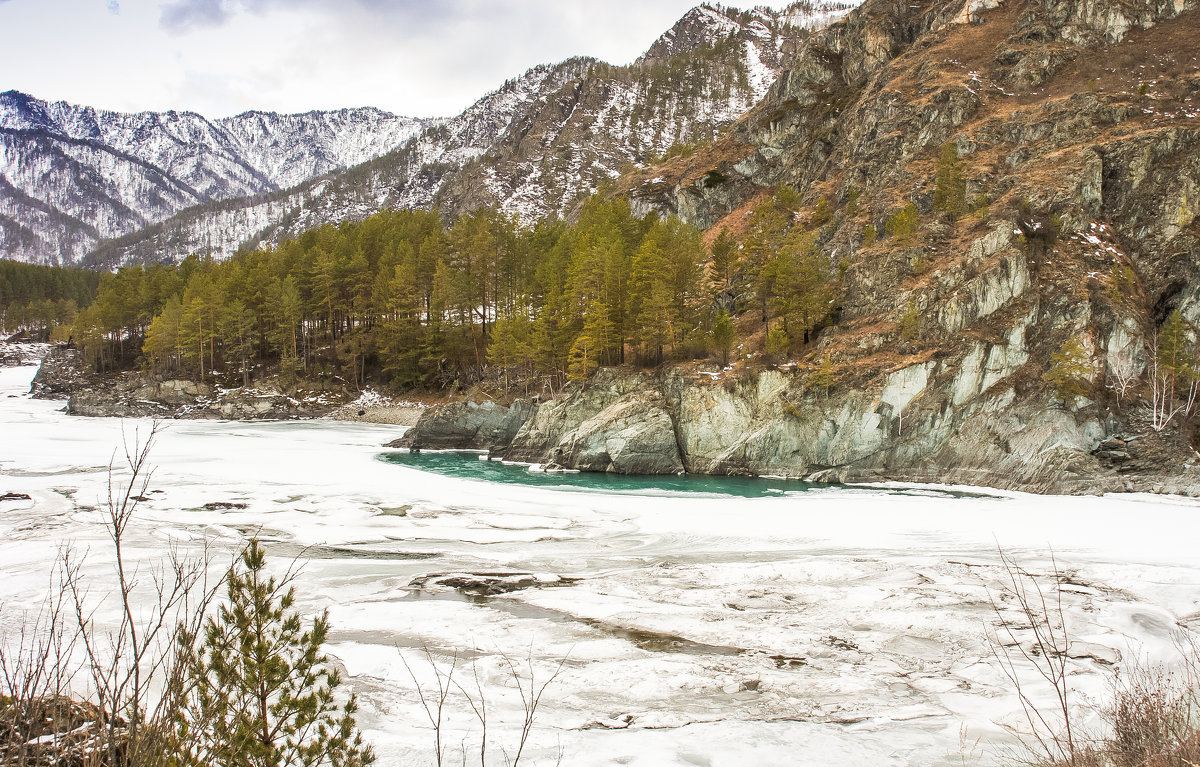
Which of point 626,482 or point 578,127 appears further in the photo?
point 578,127

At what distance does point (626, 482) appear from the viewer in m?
28.1

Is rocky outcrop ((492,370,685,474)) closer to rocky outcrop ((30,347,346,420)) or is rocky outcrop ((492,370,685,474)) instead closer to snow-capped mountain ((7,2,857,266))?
rocky outcrop ((30,347,346,420))

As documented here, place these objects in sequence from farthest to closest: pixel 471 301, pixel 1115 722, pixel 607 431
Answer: pixel 471 301, pixel 607 431, pixel 1115 722

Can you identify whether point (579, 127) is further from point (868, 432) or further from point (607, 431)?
point (868, 432)

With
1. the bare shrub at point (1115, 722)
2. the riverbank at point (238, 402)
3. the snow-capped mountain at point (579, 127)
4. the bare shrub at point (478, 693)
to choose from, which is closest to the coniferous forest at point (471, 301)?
the riverbank at point (238, 402)

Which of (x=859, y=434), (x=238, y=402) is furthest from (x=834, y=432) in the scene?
(x=238, y=402)

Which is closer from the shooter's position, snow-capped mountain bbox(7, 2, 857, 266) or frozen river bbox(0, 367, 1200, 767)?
frozen river bbox(0, 367, 1200, 767)

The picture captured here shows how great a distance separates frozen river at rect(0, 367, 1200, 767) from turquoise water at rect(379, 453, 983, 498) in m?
0.70

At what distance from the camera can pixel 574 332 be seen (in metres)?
39.8

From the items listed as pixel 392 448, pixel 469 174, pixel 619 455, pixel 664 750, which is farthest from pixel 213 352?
pixel 469 174

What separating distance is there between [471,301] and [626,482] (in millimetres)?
27680

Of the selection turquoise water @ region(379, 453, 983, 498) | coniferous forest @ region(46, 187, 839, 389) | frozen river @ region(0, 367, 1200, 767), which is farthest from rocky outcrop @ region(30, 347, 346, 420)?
frozen river @ region(0, 367, 1200, 767)

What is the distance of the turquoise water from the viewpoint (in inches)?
995

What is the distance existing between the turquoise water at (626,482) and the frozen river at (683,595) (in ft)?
2.28
